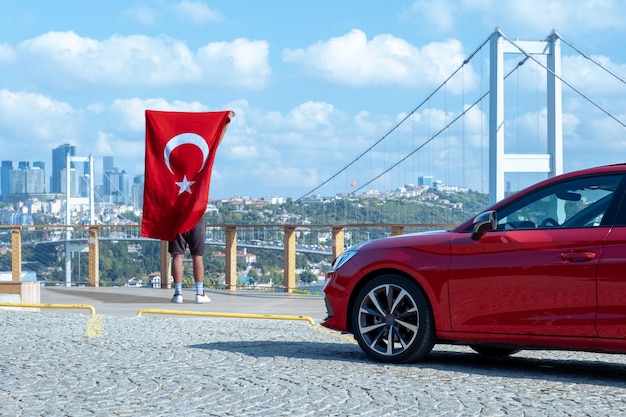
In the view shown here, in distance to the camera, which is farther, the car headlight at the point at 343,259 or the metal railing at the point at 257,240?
the metal railing at the point at 257,240

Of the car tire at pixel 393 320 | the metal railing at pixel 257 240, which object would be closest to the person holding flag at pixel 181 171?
the metal railing at pixel 257 240

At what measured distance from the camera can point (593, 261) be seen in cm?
688

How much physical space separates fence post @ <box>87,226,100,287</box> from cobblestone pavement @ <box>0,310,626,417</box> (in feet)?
34.2

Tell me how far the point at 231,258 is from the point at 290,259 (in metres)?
1.03

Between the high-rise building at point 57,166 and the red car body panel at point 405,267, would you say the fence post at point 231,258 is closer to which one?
the red car body panel at point 405,267

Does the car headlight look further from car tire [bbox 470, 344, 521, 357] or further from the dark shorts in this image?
the dark shorts

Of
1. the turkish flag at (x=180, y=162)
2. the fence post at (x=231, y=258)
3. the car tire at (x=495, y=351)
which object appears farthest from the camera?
the fence post at (x=231, y=258)

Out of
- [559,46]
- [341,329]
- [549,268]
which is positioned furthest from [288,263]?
[559,46]

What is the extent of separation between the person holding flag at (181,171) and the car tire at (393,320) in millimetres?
6229

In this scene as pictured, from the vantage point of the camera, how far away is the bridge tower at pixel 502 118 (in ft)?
117

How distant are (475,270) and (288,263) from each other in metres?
11.0

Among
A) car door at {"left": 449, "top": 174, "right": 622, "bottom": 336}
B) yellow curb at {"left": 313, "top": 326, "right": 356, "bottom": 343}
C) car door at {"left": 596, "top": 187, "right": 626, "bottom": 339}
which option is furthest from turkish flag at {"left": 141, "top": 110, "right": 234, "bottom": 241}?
car door at {"left": 596, "top": 187, "right": 626, "bottom": 339}

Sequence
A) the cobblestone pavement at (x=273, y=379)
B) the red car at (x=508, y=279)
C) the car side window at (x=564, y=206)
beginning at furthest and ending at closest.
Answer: the car side window at (x=564, y=206)
the red car at (x=508, y=279)
the cobblestone pavement at (x=273, y=379)

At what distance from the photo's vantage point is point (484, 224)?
736cm
